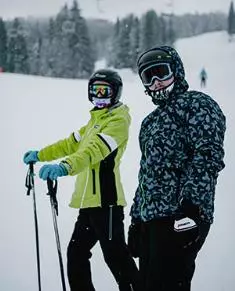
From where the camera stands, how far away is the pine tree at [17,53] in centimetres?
5297

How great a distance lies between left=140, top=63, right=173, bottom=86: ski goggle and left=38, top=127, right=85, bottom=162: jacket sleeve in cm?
118

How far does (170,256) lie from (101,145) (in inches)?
39.9

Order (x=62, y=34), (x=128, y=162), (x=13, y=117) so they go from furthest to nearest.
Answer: (x=62, y=34) → (x=13, y=117) → (x=128, y=162)

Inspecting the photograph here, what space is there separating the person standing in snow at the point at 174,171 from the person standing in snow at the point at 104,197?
63cm

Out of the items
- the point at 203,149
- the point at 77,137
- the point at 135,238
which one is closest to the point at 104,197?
the point at 135,238

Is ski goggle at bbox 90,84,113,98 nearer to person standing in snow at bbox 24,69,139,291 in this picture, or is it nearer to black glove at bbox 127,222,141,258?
person standing in snow at bbox 24,69,139,291

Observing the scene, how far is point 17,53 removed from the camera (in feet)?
174

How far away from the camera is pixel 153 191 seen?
2.52 m

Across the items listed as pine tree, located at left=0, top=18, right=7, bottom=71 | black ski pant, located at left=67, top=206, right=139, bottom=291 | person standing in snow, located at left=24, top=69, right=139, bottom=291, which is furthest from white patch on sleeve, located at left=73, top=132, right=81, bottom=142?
pine tree, located at left=0, top=18, right=7, bottom=71

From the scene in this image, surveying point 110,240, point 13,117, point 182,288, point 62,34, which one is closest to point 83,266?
point 110,240

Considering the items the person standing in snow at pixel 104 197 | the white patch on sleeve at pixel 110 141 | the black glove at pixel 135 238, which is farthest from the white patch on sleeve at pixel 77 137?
the black glove at pixel 135 238

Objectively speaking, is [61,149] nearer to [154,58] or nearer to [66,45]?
[154,58]

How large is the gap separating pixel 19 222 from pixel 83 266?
2635 mm

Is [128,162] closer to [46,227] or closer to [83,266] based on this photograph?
[46,227]
